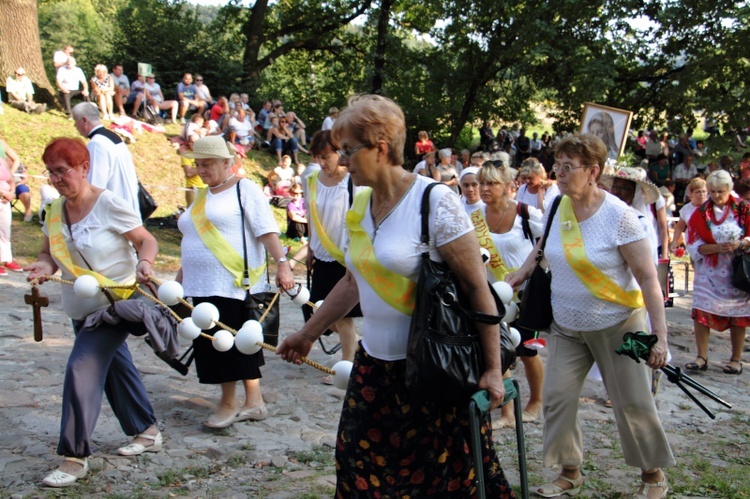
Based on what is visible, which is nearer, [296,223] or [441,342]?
[441,342]

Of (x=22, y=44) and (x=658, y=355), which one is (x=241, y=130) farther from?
(x=658, y=355)

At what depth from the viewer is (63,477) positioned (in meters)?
4.43

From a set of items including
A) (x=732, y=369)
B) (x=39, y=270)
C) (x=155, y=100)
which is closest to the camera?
(x=39, y=270)

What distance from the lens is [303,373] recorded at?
7.01 meters

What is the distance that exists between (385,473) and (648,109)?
2385 cm

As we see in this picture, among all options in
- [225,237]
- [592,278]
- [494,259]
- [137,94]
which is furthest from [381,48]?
[592,278]

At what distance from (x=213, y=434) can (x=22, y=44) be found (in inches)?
690

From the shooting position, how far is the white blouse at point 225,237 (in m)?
5.28

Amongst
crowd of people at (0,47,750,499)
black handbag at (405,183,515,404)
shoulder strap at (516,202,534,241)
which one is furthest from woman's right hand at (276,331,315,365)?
shoulder strap at (516,202,534,241)

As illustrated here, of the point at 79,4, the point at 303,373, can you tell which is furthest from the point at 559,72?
the point at 79,4

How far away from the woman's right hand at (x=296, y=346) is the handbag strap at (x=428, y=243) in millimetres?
854

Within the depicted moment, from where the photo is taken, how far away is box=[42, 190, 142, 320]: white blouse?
4562mm

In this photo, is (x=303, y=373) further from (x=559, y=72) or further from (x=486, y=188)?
(x=559, y=72)

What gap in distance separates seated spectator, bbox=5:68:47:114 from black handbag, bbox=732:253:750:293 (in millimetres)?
16449
